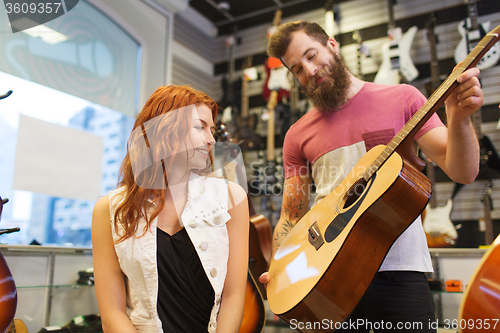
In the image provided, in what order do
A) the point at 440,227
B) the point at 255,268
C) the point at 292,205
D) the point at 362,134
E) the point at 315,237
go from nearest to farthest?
the point at 315,237, the point at 362,134, the point at 292,205, the point at 255,268, the point at 440,227

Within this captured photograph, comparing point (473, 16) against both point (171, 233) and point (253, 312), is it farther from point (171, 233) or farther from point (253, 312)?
point (171, 233)

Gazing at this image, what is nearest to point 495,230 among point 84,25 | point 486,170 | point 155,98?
point 486,170

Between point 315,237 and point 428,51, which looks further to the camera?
point 428,51

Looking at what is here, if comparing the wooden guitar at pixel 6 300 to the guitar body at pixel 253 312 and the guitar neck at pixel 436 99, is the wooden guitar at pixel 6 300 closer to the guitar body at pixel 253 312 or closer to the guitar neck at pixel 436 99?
the guitar body at pixel 253 312

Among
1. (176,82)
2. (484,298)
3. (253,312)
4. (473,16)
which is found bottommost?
(253,312)

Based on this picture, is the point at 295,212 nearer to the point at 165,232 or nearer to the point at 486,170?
the point at 165,232

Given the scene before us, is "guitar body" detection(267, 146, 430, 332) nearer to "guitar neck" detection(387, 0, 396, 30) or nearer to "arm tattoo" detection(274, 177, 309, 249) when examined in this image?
"arm tattoo" detection(274, 177, 309, 249)

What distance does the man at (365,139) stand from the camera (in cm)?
129

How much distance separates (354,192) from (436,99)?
42cm


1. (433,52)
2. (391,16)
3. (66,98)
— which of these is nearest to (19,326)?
(66,98)

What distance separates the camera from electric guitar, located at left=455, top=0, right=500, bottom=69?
3752mm

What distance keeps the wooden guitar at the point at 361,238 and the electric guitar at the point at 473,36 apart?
3045mm

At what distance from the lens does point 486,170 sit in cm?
346

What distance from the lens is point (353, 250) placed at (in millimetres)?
1175
